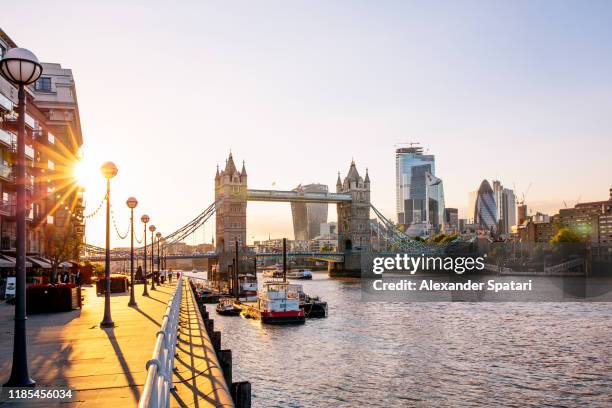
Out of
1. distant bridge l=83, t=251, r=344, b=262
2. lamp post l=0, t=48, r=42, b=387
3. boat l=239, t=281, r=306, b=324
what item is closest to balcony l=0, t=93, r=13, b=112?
boat l=239, t=281, r=306, b=324

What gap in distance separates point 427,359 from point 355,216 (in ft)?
472

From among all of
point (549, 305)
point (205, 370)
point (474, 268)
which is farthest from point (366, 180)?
point (205, 370)

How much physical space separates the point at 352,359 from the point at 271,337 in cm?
1144

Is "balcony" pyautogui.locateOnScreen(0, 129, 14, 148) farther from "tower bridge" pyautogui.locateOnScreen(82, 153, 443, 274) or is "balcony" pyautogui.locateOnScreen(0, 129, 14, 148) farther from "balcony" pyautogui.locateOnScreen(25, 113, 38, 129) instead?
"tower bridge" pyautogui.locateOnScreen(82, 153, 443, 274)

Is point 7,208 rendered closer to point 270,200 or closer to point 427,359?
point 427,359

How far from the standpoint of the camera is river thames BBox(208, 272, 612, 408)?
26156 millimetres

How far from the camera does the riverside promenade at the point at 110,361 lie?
10055 mm

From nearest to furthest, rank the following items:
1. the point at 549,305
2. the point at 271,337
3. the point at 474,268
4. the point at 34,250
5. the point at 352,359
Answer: the point at 352,359 → the point at 271,337 → the point at 34,250 → the point at 549,305 → the point at 474,268

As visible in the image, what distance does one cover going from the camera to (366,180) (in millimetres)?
188000

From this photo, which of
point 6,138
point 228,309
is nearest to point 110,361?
point 6,138

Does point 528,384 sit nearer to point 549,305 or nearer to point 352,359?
point 352,359

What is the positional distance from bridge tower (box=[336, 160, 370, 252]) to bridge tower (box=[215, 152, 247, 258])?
32.3 metres

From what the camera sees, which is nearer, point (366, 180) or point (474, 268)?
point (474, 268)

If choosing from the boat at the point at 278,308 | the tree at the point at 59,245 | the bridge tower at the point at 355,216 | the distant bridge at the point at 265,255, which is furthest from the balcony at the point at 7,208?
the bridge tower at the point at 355,216
